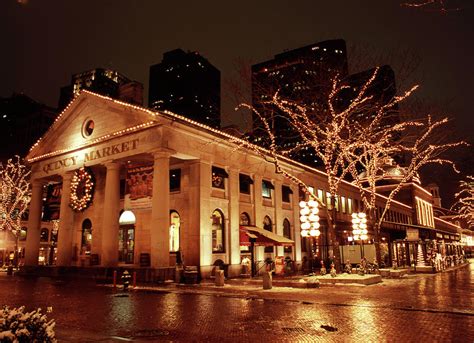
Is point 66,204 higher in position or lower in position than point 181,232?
higher

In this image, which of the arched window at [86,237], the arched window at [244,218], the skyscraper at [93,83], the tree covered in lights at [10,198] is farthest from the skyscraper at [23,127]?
the arched window at [244,218]

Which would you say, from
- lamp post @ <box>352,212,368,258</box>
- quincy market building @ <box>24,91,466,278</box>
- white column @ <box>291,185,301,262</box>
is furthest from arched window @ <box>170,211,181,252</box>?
lamp post @ <box>352,212,368,258</box>

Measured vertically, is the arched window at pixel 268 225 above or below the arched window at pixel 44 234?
below

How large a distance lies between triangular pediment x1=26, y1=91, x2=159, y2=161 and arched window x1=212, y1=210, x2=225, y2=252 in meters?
8.47

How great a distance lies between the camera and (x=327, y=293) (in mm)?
18047

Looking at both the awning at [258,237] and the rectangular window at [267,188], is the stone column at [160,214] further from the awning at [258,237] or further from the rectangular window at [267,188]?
the rectangular window at [267,188]

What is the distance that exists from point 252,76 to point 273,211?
15701mm

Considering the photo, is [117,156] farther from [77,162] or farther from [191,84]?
[191,84]

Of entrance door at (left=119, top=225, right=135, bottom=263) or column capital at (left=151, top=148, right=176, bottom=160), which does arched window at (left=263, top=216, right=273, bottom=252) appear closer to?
entrance door at (left=119, top=225, right=135, bottom=263)

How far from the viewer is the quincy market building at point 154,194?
26.2 metres

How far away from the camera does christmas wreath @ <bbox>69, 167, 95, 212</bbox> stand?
30203 mm

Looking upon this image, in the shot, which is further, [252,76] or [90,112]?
[90,112]

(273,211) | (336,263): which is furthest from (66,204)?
(336,263)

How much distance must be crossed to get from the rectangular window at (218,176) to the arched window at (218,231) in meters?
2.00
